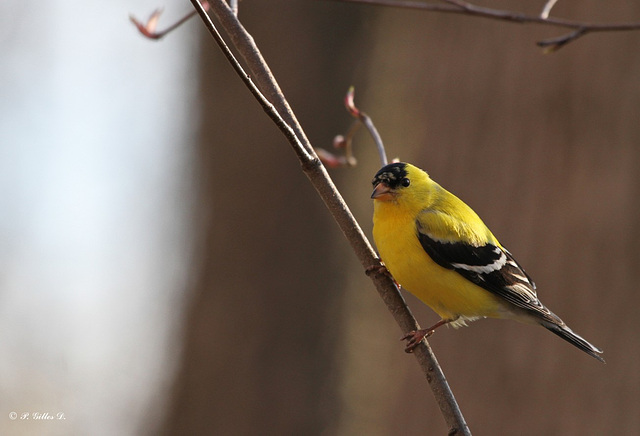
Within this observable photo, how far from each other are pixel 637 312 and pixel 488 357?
Answer: 55.5 inches

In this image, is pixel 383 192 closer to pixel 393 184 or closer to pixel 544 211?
pixel 393 184

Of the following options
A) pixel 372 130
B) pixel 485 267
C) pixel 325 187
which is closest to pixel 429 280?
pixel 485 267

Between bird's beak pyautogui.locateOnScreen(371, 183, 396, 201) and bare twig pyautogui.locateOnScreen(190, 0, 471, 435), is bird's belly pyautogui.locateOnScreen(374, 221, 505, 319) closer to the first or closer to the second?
bird's beak pyautogui.locateOnScreen(371, 183, 396, 201)

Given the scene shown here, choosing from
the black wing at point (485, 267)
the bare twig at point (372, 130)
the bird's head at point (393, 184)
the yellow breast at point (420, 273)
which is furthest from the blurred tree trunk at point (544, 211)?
the bare twig at point (372, 130)

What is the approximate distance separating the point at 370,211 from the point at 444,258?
137 inches

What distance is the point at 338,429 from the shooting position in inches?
274

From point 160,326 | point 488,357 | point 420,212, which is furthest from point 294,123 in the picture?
point 160,326

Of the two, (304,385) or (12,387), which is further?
(12,387)

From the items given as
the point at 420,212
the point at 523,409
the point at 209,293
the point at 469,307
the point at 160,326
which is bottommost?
the point at 523,409

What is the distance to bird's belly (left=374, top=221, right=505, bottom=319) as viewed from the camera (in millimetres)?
3660

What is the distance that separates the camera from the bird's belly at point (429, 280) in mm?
3660

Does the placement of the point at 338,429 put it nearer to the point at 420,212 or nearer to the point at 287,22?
the point at 420,212

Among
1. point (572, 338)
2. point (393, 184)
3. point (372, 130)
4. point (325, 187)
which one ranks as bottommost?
point (572, 338)

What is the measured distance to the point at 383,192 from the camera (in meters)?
3.96
